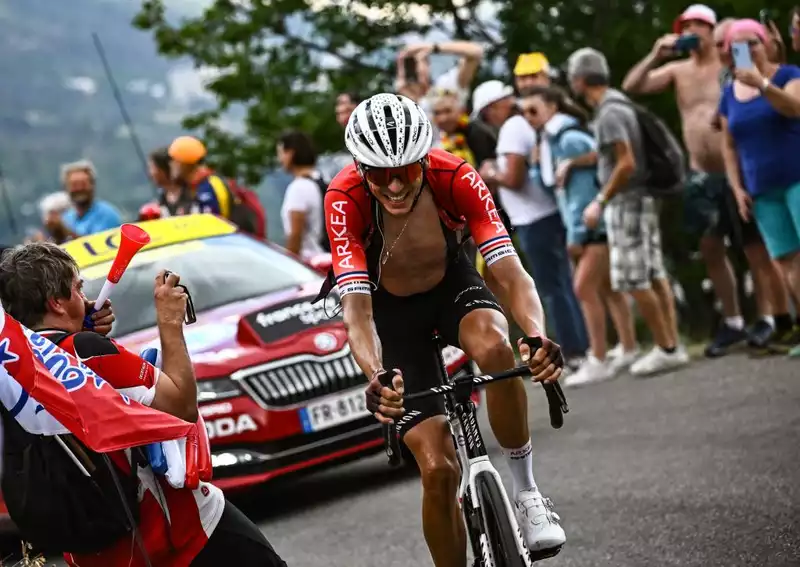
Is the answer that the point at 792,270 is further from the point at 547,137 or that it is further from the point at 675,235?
the point at 675,235

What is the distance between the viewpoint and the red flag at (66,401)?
4.14 m

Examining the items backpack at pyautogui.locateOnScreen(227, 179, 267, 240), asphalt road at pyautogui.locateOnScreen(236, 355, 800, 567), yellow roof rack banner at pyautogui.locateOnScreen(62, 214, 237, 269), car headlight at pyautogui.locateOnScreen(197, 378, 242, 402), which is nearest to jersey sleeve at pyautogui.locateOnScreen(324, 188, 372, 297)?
asphalt road at pyautogui.locateOnScreen(236, 355, 800, 567)

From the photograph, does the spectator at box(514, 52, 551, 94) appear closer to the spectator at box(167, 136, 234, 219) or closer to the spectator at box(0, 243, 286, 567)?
the spectator at box(167, 136, 234, 219)

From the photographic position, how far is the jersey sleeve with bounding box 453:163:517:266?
5.78 metres

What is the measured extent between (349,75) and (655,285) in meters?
11.3

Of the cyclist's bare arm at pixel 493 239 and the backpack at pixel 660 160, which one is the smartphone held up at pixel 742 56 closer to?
the backpack at pixel 660 160

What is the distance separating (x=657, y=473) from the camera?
8.18 metres

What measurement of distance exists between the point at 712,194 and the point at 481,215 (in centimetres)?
645

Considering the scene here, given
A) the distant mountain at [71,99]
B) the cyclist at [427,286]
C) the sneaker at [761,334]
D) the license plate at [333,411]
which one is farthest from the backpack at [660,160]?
the distant mountain at [71,99]

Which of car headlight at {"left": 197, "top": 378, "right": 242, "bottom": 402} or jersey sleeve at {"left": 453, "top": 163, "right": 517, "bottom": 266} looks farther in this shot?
car headlight at {"left": 197, "top": 378, "right": 242, "bottom": 402}

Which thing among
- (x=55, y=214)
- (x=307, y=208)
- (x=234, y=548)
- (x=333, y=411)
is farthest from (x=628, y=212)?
(x=234, y=548)

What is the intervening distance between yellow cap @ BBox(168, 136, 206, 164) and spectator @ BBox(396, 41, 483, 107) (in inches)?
69.7

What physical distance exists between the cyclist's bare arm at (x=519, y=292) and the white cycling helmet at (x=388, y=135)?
1.81 ft

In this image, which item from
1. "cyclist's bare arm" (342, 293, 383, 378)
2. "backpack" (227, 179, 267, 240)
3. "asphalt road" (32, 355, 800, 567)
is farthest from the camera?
"backpack" (227, 179, 267, 240)
